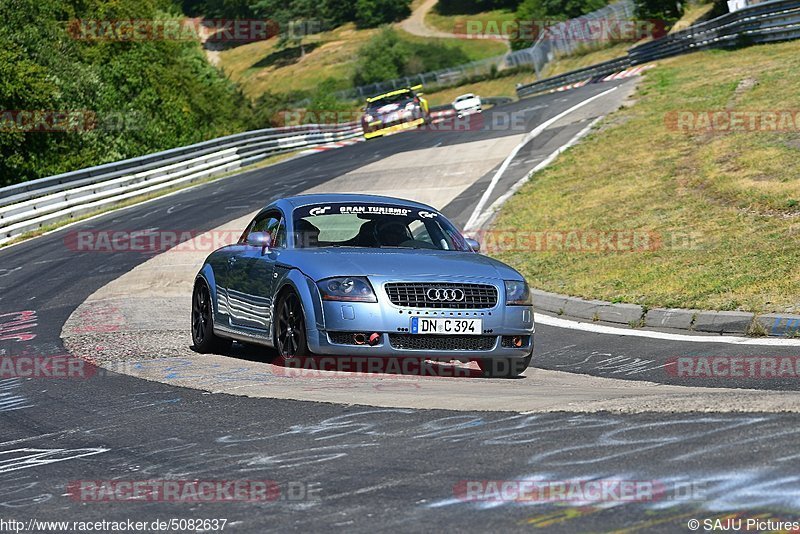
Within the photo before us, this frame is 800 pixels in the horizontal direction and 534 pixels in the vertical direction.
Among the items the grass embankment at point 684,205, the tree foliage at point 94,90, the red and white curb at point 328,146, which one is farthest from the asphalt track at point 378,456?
the red and white curb at point 328,146

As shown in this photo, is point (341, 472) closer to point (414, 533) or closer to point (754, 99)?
point (414, 533)

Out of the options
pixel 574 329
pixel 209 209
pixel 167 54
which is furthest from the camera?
pixel 167 54

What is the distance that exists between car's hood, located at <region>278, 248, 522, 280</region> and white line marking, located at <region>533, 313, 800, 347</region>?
2.19 m

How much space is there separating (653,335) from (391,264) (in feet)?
10.8

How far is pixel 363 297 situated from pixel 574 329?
4.04m

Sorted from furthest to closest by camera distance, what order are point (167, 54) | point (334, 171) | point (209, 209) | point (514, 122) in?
point (167, 54) → point (514, 122) → point (334, 171) → point (209, 209)

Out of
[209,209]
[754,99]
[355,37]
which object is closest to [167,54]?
[209,209]

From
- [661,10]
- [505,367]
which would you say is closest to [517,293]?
[505,367]

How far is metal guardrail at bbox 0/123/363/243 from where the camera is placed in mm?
26917

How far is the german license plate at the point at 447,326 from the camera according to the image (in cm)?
912

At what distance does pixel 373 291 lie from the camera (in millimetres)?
9164

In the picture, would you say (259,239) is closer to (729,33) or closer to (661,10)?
(729,33)

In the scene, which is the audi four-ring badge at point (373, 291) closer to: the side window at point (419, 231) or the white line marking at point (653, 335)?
the side window at point (419, 231)

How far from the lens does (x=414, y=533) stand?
4527 millimetres
